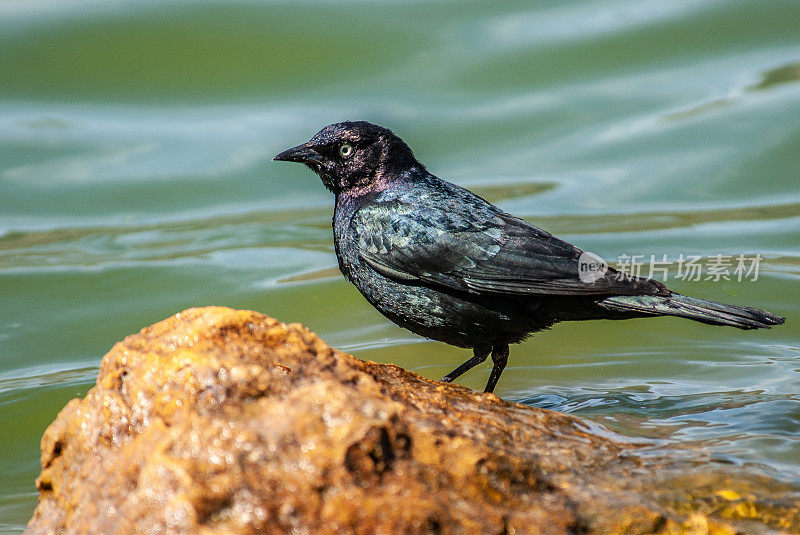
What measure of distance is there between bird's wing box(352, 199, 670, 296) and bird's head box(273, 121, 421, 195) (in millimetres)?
347

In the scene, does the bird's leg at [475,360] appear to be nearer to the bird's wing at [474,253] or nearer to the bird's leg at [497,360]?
the bird's leg at [497,360]

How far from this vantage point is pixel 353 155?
5211 millimetres

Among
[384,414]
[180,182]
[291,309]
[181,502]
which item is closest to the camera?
[181,502]

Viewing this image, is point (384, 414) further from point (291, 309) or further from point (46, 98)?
point (46, 98)

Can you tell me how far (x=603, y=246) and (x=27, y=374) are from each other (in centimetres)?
491

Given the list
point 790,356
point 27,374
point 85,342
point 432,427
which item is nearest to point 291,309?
point 85,342

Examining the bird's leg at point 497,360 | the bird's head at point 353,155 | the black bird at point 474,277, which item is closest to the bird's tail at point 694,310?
the black bird at point 474,277

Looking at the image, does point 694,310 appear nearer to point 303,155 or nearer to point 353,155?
point 353,155

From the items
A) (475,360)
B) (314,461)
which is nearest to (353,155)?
(475,360)

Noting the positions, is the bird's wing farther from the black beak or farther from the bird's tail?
the black beak

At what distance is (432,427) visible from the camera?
9.29ft

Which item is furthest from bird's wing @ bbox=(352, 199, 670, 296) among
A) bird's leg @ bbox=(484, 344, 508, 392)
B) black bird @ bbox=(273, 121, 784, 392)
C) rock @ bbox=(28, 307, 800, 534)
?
rock @ bbox=(28, 307, 800, 534)

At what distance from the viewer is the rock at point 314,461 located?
8.07 feet

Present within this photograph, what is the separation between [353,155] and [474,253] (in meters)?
1.05
